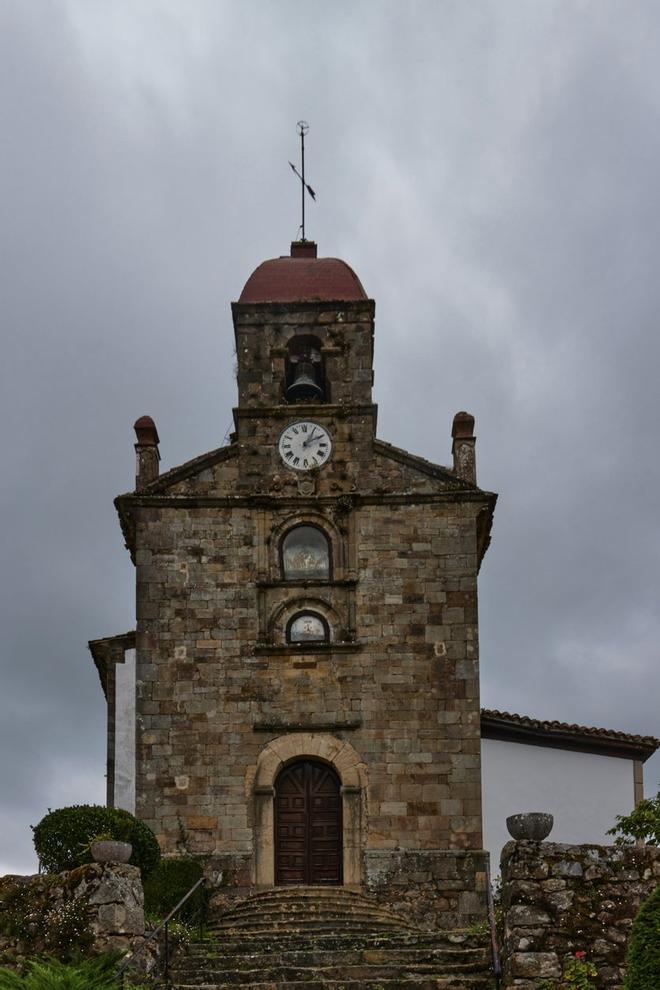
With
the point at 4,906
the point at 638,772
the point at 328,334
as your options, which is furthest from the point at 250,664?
the point at 4,906

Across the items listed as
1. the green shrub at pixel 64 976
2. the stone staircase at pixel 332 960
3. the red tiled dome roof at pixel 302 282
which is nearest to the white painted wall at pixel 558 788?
the stone staircase at pixel 332 960

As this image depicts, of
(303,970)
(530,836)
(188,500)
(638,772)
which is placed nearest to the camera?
(530,836)

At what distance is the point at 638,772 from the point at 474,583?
6.07 m

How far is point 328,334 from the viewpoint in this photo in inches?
1119

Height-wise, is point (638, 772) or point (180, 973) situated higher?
point (638, 772)

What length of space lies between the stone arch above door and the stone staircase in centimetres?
293

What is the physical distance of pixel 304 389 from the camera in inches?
1115

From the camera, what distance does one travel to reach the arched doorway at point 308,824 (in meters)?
25.8

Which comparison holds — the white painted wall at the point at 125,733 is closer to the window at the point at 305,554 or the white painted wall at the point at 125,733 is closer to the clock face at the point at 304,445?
the window at the point at 305,554

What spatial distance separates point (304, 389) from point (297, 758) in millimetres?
6680

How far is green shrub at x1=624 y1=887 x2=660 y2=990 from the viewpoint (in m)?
12.4

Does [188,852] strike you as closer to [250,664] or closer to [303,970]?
[250,664]

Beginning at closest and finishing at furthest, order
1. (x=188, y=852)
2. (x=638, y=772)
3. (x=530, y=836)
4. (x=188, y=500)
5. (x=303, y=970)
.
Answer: (x=530, y=836)
(x=303, y=970)
(x=188, y=852)
(x=188, y=500)
(x=638, y=772)

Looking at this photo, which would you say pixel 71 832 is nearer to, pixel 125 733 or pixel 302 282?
pixel 125 733
